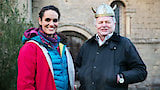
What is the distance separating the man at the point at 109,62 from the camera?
2150mm

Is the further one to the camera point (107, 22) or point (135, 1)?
point (135, 1)

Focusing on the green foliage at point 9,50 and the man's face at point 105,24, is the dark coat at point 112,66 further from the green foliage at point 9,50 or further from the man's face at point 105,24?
the green foliage at point 9,50

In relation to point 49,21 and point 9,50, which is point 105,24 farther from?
point 9,50

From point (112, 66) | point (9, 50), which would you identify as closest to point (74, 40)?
point (9, 50)

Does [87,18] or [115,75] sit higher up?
[87,18]

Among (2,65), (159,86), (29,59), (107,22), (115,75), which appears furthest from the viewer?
(159,86)

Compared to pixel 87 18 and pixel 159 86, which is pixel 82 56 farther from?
pixel 159 86

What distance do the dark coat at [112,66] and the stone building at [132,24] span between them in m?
5.36

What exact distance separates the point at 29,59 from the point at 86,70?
74 cm

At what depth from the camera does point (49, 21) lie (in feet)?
7.08

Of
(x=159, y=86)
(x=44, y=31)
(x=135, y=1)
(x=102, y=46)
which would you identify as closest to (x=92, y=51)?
(x=102, y=46)

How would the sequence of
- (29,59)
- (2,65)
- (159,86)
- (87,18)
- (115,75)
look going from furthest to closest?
(159,86) → (87,18) → (2,65) → (115,75) → (29,59)

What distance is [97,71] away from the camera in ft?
7.33

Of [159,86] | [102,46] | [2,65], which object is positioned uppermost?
[102,46]
